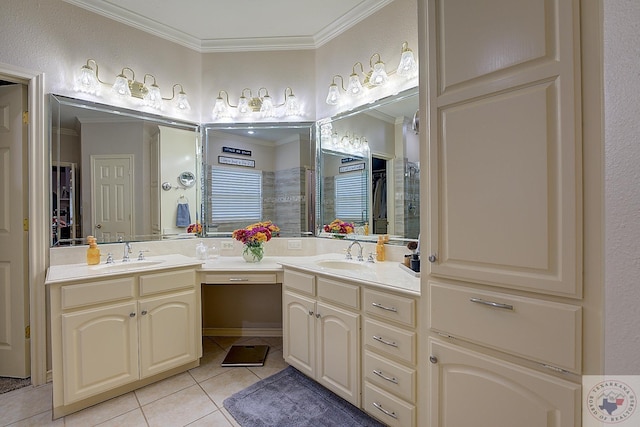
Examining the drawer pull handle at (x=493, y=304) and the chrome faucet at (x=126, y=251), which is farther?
the chrome faucet at (x=126, y=251)

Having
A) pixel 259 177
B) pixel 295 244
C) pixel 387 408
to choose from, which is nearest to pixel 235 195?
pixel 259 177

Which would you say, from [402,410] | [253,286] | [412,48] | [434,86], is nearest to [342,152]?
[412,48]

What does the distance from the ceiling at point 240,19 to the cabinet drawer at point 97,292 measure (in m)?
2.17

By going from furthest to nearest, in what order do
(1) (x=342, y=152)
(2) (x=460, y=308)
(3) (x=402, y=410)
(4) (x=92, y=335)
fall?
1. (1) (x=342, y=152)
2. (4) (x=92, y=335)
3. (3) (x=402, y=410)
4. (2) (x=460, y=308)

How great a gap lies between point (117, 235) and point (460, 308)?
8.50 ft

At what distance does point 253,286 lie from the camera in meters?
2.83

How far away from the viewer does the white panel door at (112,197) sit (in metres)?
2.31

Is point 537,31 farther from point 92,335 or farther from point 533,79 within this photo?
point 92,335

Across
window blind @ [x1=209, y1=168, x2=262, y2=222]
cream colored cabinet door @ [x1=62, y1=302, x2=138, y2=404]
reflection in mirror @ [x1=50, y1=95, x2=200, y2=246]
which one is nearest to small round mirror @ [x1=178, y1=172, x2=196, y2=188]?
reflection in mirror @ [x1=50, y1=95, x2=200, y2=246]

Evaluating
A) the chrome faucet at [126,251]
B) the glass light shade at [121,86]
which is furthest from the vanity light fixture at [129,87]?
the chrome faucet at [126,251]

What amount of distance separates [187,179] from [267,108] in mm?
1038

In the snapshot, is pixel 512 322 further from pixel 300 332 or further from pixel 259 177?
pixel 259 177

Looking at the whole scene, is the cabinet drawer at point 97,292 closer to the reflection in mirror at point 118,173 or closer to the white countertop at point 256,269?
the white countertop at point 256,269

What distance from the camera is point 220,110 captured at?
2.76 m
